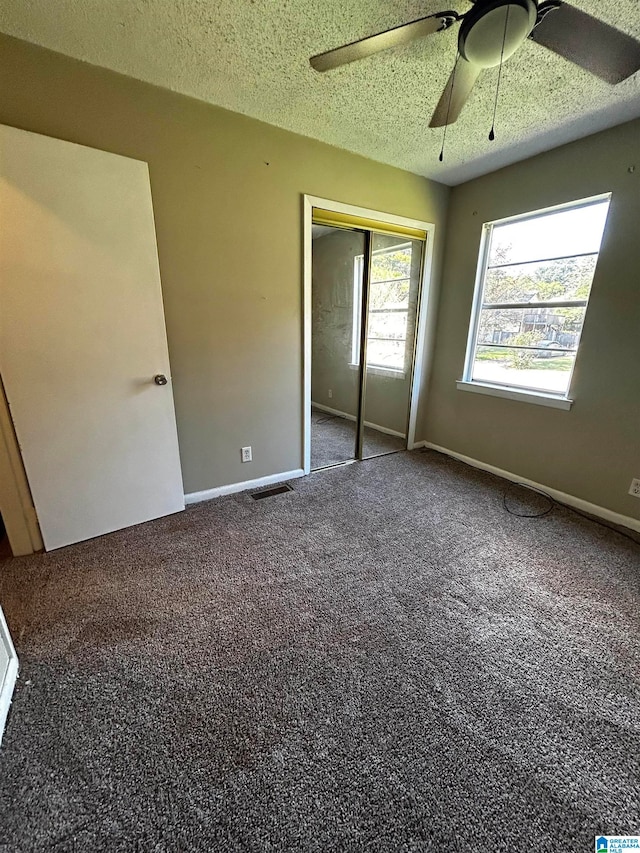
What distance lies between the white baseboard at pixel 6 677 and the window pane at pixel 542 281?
11.9 feet

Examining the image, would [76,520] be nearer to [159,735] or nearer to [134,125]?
[159,735]

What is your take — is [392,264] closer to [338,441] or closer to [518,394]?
[518,394]

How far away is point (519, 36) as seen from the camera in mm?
1144

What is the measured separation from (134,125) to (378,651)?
2900 mm

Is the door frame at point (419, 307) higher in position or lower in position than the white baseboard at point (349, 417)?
higher

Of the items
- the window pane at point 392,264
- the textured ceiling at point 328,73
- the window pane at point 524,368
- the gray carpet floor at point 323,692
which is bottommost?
the gray carpet floor at point 323,692

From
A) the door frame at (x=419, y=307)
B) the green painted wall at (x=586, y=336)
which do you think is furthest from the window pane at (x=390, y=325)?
the green painted wall at (x=586, y=336)

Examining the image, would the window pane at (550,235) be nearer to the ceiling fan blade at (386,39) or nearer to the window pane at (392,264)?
the window pane at (392,264)

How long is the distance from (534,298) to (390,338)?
4.24 feet

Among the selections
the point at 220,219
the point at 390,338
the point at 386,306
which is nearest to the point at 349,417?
the point at 390,338

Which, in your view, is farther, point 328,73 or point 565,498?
point 565,498

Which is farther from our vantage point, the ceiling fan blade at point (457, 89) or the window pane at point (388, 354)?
the window pane at point (388, 354)

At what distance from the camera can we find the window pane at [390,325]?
11.1 feet

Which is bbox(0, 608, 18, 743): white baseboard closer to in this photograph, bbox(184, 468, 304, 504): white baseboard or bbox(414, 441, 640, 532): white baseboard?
bbox(184, 468, 304, 504): white baseboard
